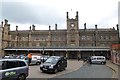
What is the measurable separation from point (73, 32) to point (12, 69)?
64869 mm

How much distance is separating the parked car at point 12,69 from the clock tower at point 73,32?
62411mm

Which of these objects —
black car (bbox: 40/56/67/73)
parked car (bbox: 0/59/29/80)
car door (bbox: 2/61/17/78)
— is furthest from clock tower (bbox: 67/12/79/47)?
car door (bbox: 2/61/17/78)

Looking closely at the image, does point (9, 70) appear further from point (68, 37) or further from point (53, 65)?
point (68, 37)

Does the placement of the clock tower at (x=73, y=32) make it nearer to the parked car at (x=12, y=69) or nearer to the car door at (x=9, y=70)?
the parked car at (x=12, y=69)

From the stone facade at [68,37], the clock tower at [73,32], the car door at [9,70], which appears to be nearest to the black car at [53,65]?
the car door at [9,70]

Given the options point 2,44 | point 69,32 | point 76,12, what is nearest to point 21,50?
point 2,44

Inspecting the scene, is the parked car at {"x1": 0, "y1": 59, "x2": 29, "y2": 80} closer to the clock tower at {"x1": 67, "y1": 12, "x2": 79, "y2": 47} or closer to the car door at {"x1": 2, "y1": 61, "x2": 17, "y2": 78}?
the car door at {"x1": 2, "y1": 61, "x2": 17, "y2": 78}

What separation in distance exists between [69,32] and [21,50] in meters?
19.4

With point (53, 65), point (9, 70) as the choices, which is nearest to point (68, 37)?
point (53, 65)

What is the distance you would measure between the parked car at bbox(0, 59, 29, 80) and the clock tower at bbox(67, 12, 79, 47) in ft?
205

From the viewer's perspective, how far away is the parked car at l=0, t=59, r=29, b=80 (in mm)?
11711

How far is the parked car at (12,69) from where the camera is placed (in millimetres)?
11711

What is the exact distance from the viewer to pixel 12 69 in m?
12.3

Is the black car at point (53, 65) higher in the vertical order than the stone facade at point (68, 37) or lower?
lower
